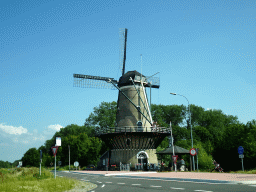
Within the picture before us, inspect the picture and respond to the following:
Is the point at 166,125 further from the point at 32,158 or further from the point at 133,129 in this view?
the point at 32,158

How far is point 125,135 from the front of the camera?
37188 mm

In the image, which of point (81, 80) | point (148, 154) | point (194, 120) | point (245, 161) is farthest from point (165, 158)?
point (245, 161)

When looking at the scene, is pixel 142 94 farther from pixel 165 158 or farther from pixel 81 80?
pixel 165 158

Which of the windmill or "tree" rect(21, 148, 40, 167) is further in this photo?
"tree" rect(21, 148, 40, 167)

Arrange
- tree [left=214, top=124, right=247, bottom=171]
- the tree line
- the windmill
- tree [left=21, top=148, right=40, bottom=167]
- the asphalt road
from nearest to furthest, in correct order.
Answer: the asphalt road, tree [left=214, top=124, right=247, bottom=171], the windmill, the tree line, tree [left=21, top=148, right=40, bottom=167]

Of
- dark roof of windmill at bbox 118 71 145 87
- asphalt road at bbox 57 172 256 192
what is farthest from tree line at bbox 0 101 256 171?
asphalt road at bbox 57 172 256 192

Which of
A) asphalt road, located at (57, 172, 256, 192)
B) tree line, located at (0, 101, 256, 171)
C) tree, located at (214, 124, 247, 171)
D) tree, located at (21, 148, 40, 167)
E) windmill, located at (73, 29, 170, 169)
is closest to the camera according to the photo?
asphalt road, located at (57, 172, 256, 192)

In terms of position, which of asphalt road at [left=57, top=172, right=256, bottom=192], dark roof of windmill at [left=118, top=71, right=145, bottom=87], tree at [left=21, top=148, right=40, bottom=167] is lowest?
tree at [left=21, top=148, right=40, bottom=167]

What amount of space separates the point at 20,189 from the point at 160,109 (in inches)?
2277

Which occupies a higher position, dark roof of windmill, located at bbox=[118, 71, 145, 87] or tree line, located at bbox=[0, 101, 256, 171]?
dark roof of windmill, located at bbox=[118, 71, 145, 87]

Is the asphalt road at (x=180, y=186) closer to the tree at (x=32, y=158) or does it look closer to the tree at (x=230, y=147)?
the tree at (x=230, y=147)

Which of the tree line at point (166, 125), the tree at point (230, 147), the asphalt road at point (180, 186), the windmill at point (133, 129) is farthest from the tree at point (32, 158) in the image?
the asphalt road at point (180, 186)

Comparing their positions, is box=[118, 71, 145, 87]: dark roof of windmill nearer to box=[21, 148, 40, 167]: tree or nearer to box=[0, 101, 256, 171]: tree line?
box=[0, 101, 256, 171]: tree line

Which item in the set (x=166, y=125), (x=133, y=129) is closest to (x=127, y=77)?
(x=133, y=129)
